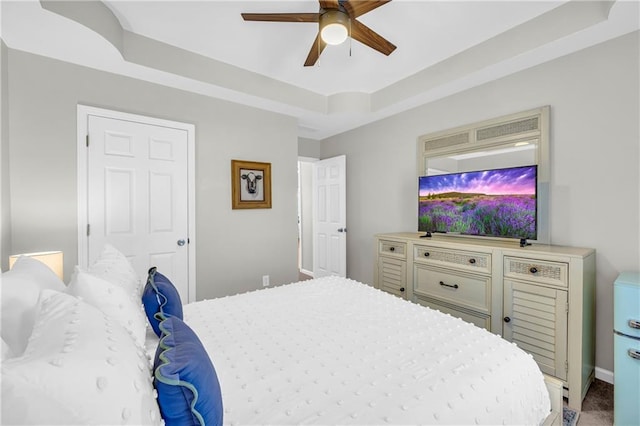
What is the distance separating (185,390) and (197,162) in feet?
9.20

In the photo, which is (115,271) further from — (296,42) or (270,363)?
(296,42)

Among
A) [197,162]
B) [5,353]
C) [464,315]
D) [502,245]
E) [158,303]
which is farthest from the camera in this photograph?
[197,162]

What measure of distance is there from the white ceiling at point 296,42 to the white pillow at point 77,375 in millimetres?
2184

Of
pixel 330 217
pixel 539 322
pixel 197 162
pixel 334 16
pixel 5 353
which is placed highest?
pixel 334 16

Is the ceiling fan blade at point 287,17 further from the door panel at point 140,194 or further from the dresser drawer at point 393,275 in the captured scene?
the dresser drawer at point 393,275

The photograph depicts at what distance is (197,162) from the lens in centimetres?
318

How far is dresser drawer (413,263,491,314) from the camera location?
8.01ft

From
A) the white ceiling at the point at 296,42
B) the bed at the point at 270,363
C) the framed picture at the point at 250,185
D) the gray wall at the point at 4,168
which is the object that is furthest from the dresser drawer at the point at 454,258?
the gray wall at the point at 4,168

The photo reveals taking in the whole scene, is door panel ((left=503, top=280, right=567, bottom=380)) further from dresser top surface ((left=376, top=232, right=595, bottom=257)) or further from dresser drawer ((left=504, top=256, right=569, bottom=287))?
dresser top surface ((left=376, top=232, right=595, bottom=257))

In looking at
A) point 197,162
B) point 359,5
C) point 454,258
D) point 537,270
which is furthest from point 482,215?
point 197,162

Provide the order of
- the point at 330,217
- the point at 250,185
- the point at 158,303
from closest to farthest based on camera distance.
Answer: the point at 158,303 → the point at 250,185 → the point at 330,217

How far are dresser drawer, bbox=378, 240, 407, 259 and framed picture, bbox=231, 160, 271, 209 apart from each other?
146cm

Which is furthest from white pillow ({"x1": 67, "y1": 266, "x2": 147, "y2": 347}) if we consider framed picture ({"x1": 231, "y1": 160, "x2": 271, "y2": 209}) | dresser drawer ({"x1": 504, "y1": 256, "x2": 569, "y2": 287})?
dresser drawer ({"x1": 504, "y1": 256, "x2": 569, "y2": 287})

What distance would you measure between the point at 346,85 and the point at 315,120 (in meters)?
0.72
